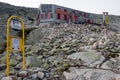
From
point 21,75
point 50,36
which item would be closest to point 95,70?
point 21,75

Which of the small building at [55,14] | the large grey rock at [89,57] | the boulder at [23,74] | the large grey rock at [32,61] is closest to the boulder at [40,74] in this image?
the boulder at [23,74]

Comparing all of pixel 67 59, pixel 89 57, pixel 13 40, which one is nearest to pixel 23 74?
pixel 13 40

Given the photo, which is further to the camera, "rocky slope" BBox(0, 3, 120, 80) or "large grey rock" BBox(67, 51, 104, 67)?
"large grey rock" BBox(67, 51, 104, 67)

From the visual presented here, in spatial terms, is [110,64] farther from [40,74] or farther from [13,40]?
[13,40]

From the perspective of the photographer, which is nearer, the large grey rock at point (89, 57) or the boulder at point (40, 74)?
the boulder at point (40, 74)

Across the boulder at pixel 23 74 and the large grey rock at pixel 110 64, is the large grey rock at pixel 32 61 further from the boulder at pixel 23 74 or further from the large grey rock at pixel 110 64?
the large grey rock at pixel 110 64

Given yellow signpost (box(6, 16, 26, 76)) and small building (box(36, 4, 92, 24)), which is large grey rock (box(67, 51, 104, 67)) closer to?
yellow signpost (box(6, 16, 26, 76))

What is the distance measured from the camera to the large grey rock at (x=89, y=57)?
1113 cm

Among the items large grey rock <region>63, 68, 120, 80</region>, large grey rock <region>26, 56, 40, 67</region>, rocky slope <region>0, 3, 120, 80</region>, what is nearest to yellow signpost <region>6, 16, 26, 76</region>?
rocky slope <region>0, 3, 120, 80</region>

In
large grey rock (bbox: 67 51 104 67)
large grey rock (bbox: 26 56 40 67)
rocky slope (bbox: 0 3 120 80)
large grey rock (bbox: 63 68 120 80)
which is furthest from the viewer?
large grey rock (bbox: 26 56 40 67)

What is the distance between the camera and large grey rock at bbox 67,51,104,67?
11.1 meters

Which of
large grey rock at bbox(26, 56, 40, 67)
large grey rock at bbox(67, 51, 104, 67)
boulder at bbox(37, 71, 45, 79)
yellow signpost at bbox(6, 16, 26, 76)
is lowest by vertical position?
boulder at bbox(37, 71, 45, 79)

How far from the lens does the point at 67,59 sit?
1180 centimetres

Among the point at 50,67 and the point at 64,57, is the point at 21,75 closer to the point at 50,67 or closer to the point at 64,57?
the point at 50,67
